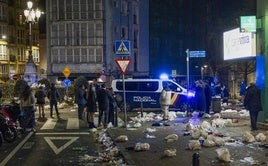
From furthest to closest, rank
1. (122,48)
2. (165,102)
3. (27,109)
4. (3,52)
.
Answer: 1. (3,52)
2. (165,102)
3. (27,109)
4. (122,48)

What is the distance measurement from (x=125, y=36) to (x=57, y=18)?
899 centimetres

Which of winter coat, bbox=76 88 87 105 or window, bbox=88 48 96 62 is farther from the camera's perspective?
window, bbox=88 48 96 62

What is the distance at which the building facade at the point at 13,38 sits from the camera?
8175 centimetres

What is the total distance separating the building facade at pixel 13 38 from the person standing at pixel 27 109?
5945cm

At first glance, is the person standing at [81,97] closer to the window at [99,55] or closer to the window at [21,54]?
the window at [99,55]

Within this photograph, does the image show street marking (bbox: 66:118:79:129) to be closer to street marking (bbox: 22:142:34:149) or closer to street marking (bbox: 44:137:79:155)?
street marking (bbox: 44:137:79:155)

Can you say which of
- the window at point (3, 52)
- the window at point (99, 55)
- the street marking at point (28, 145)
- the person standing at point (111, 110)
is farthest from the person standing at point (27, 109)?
the window at point (3, 52)

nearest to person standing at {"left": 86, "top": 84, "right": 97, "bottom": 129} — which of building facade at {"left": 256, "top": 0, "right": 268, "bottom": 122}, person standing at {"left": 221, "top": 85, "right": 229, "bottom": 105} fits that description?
building facade at {"left": 256, "top": 0, "right": 268, "bottom": 122}

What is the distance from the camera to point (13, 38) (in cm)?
8600

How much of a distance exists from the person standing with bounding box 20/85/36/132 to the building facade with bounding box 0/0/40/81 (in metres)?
59.4

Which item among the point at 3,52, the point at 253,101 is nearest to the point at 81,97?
the point at 253,101

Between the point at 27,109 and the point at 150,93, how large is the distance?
1131 centimetres

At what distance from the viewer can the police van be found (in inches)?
1171

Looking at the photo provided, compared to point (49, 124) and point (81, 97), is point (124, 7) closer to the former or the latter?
point (81, 97)
